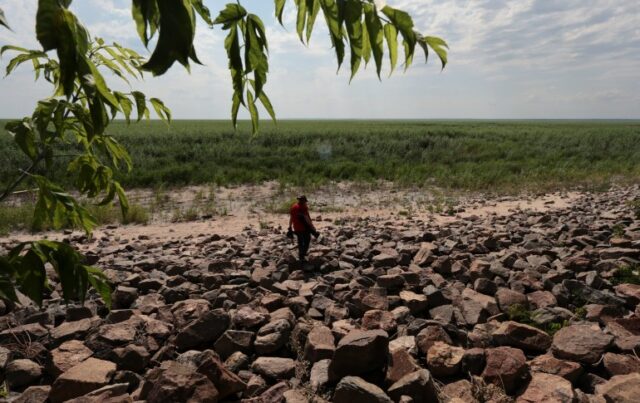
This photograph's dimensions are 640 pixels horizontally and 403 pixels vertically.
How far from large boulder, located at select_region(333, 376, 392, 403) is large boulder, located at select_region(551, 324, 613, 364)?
1.46m

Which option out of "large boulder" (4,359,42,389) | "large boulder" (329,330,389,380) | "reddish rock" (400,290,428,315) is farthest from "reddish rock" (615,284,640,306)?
"large boulder" (4,359,42,389)

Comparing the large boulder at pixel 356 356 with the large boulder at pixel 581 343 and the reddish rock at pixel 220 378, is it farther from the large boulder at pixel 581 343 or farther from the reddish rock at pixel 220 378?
the large boulder at pixel 581 343

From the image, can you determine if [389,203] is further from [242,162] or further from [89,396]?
[89,396]

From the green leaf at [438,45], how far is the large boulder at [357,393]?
7.02ft

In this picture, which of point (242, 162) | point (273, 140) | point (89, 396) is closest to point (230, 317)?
point (89, 396)

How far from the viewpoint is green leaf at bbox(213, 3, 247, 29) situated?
977 mm

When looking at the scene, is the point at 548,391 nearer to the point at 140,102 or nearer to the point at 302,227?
the point at 140,102

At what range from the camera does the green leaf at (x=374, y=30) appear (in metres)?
0.96

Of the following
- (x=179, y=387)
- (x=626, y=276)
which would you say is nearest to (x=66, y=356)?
(x=179, y=387)

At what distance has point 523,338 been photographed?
11.0 ft

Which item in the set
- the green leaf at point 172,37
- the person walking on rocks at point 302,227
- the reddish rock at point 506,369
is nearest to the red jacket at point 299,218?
the person walking on rocks at point 302,227

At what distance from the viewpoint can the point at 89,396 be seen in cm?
263

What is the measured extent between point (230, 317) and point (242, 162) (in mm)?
19561

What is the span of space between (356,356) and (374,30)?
2453mm
